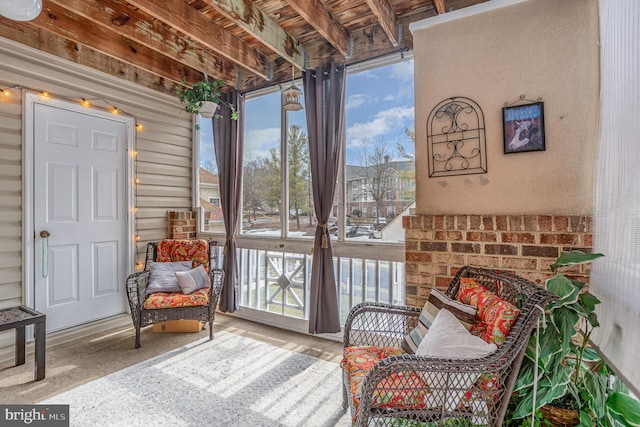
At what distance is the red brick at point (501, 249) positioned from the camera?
1.79m

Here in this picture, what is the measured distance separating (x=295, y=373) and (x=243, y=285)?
1.49 metres

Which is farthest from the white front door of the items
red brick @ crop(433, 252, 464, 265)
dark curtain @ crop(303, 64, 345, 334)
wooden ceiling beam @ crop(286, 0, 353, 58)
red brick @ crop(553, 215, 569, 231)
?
red brick @ crop(553, 215, 569, 231)

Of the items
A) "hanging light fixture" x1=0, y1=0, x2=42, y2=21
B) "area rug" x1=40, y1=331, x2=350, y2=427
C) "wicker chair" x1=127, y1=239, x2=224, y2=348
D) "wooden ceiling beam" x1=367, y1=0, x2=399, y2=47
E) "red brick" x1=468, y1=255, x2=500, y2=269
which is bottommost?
"area rug" x1=40, y1=331, x2=350, y2=427

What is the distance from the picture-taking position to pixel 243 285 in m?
3.63

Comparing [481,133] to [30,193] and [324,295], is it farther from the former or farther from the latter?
[30,193]

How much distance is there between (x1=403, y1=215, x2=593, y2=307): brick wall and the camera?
1673 mm

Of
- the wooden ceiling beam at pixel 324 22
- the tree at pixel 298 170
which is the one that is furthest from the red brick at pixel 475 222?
the wooden ceiling beam at pixel 324 22

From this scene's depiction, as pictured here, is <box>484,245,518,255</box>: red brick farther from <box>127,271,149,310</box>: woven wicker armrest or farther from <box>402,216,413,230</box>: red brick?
<box>127,271,149,310</box>: woven wicker armrest

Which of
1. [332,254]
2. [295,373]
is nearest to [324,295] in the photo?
[332,254]

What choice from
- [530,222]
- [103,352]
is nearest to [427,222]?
[530,222]

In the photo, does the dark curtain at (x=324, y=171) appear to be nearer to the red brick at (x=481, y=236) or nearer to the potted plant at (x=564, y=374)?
the red brick at (x=481, y=236)
